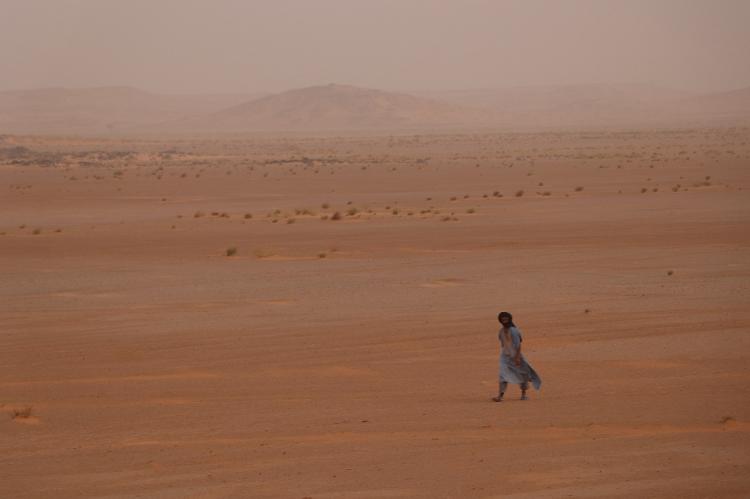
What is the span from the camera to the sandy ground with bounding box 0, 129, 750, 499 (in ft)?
32.8

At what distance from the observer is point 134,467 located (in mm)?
10180

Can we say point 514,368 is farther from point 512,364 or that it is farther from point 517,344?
point 517,344

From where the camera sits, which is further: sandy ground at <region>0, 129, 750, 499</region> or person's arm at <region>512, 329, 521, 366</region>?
person's arm at <region>512, 329, 521, 366</region>

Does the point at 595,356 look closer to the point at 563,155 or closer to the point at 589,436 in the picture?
the point at 589,436

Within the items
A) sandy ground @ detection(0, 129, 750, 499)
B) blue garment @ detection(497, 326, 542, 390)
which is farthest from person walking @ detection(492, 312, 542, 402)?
sandy ground @ detection(0, 129, 750, 499)

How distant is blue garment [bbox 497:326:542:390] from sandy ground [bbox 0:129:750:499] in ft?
0.78

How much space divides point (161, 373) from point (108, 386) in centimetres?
87

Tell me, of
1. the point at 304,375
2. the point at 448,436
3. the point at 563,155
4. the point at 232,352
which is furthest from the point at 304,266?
the point at 563,155

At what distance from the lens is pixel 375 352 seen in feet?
51.2

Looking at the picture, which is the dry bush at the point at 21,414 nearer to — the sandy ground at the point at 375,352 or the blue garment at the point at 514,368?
the sandy ground at the point at 375,352

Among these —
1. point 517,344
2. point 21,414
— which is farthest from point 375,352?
point 21,414

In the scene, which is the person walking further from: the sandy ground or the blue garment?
the sandy ground

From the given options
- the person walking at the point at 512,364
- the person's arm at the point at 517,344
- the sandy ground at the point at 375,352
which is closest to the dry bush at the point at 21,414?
the sandy ground at the point at 375,352

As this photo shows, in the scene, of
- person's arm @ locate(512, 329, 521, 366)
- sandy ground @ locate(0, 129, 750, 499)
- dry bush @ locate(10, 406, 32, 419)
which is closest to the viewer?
sandy ground @ locate(0, 129, 750, 499)
